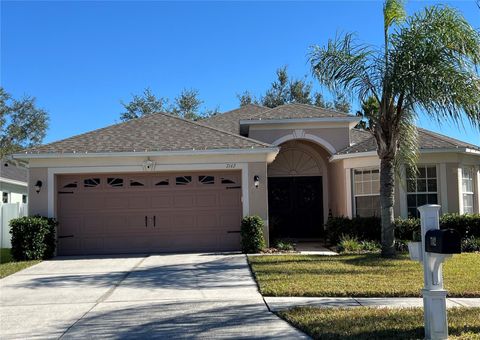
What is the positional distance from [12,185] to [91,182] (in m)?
12.6

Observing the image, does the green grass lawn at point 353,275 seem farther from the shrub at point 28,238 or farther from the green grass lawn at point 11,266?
the shrub at point 28,238

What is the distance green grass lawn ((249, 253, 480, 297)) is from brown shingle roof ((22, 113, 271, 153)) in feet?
13.1

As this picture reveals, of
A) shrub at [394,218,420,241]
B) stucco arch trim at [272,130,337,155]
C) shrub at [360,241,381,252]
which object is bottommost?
shrub at [360,241,381,252]

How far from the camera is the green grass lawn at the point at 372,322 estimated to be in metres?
6.28

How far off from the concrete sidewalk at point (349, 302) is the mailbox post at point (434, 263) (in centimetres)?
210

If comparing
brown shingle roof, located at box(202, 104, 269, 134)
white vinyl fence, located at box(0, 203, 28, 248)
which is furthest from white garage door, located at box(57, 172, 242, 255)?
white vinyl fence, located at box(0, 203, 28, 248)

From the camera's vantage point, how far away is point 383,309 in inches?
301

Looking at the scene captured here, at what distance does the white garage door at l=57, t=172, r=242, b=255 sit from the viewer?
623 inches

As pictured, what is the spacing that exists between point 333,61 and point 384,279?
5505 millimetres

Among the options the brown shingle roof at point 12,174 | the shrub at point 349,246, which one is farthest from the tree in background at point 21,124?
the shrub at point 349,246

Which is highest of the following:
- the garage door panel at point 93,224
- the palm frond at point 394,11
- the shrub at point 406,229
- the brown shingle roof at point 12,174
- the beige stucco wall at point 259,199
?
the palm frond at point 394,11

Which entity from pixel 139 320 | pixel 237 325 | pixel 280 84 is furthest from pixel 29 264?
pixel 280 84

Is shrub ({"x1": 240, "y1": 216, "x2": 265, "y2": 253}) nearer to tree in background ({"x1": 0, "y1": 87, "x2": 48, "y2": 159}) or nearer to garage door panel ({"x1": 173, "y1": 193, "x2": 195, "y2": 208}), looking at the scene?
garage door panel ({"x1": 173, "y1": 193, "x2": 195, "y2": 208})

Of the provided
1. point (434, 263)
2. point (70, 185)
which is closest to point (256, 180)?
point (70, 185)
